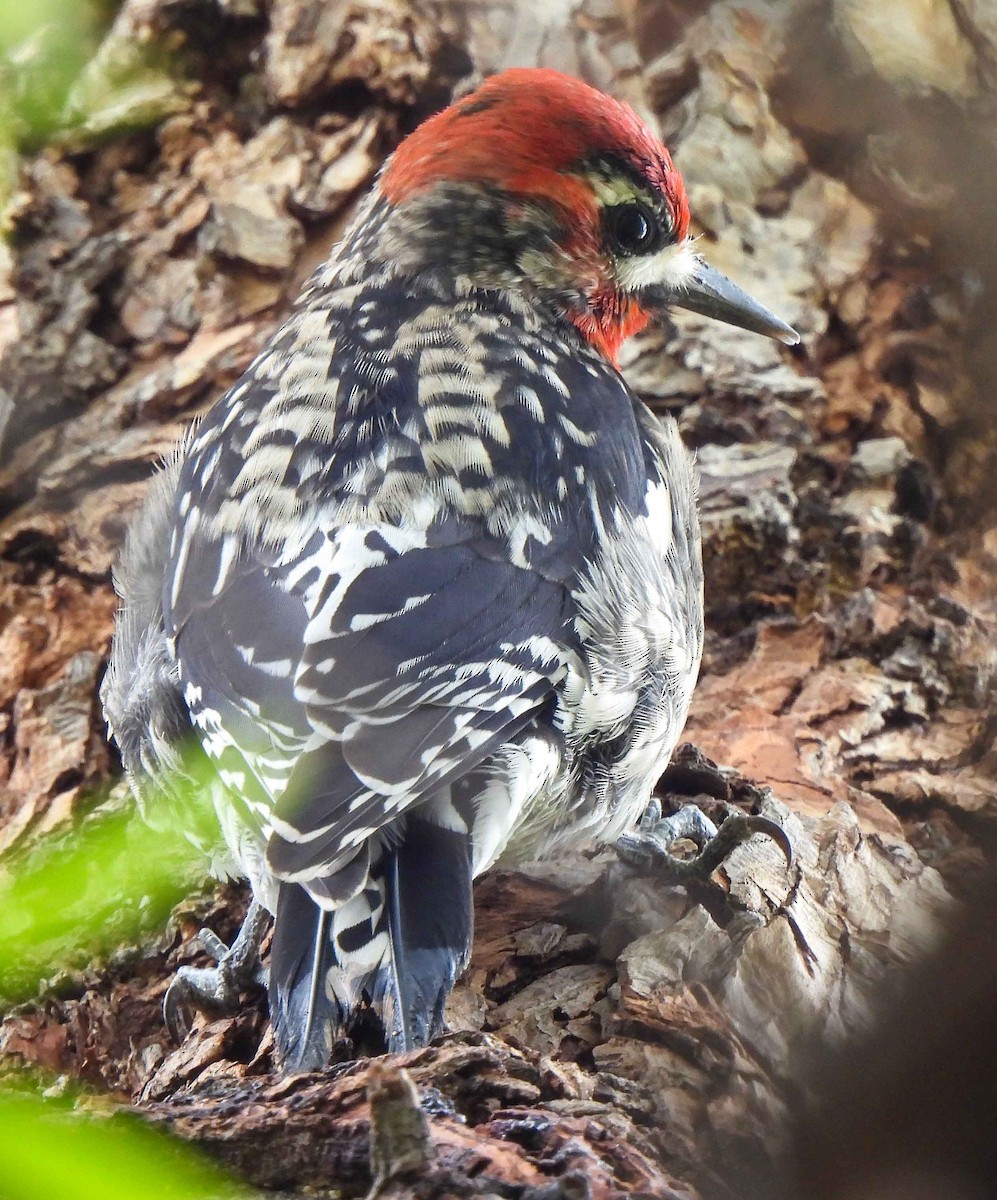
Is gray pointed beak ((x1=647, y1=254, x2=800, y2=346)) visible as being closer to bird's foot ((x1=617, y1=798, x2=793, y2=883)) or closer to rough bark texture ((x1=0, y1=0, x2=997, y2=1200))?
rough bark texture ((x1=0, y1=0, x2=997, y2=1200))

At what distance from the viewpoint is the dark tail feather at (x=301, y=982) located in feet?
5.79

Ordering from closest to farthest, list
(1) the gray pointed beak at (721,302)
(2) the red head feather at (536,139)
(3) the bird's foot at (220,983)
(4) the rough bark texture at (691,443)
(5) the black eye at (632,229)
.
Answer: (4) the rough bark texture at (691,443) < (3) the bird's foot at (220,983) < (2) the red head feather at (536,139) < (5) the black eye at (632,229) < (1) the gray pointed beak at (721,302)

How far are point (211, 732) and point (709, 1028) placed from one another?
0.92 meters

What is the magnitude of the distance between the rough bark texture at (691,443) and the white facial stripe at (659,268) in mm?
250

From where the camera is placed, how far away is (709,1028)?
1715 millimetres

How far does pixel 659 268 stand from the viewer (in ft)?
9.74

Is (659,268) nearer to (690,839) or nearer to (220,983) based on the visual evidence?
(690,839)

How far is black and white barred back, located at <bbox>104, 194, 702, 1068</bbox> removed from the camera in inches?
72.4

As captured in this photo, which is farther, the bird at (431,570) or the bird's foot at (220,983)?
the bird's foot at (220,983)

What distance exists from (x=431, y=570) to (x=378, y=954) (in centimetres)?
61

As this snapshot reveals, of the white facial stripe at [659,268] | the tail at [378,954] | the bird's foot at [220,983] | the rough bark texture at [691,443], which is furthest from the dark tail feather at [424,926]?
the white facial stripe at [659,268]

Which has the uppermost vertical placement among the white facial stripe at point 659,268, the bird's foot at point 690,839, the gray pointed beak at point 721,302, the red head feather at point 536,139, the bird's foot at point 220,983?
the red head feather at point 536,139

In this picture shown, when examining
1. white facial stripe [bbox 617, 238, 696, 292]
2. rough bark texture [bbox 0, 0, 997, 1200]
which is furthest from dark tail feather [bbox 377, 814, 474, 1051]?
white facial stripe [bbox 617, 238, 696, 292]

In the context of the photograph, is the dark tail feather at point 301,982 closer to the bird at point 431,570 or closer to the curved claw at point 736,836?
the bird at point 431,570
